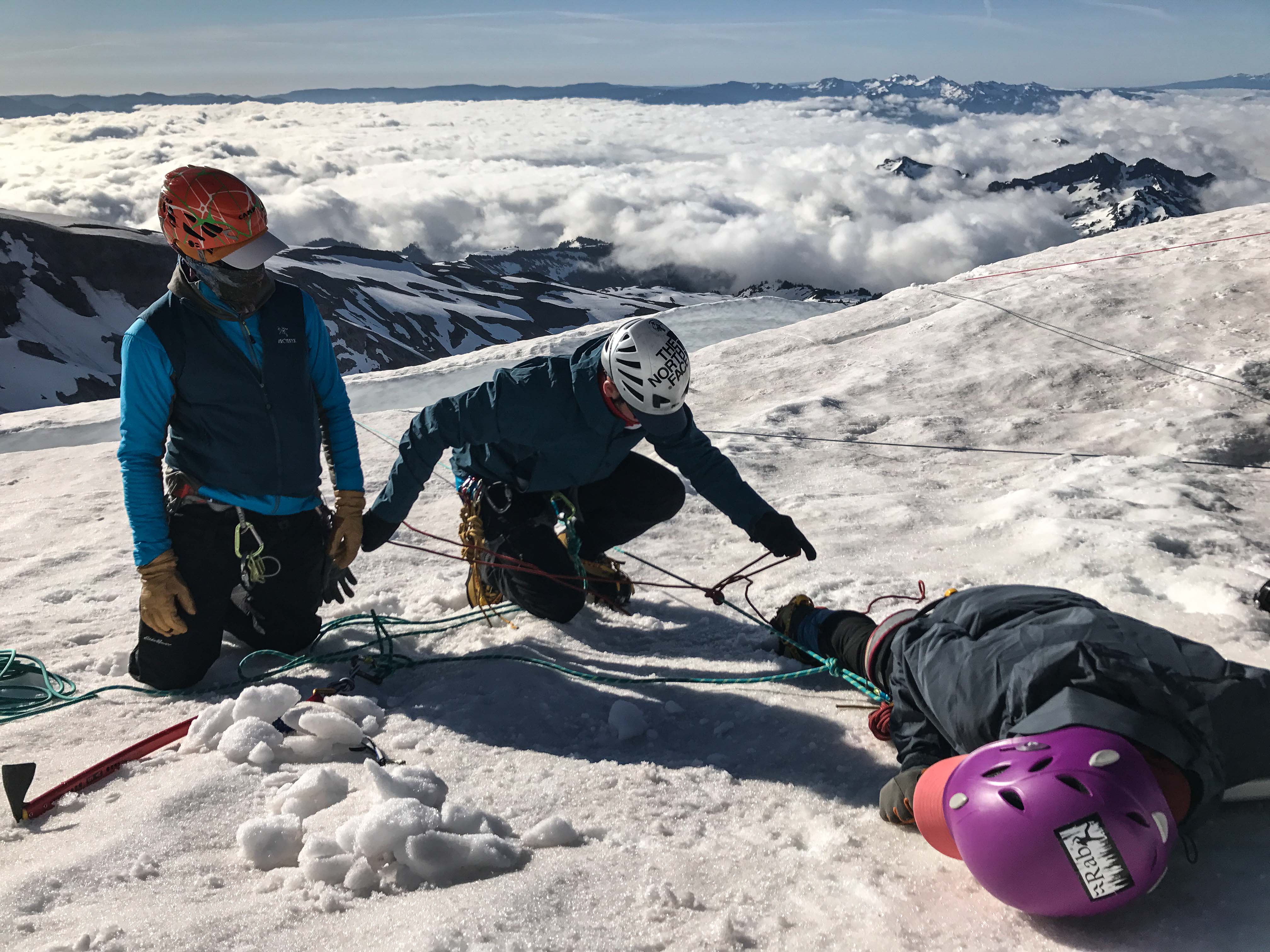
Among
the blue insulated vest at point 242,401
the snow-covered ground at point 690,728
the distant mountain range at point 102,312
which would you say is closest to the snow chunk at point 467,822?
the snow-covered ground at point 690,728

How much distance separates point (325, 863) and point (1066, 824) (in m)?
1.90

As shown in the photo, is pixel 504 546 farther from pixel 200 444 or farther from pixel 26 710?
pixel 26 710

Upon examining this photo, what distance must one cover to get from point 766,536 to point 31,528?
6380mm

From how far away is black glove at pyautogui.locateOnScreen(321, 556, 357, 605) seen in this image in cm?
464

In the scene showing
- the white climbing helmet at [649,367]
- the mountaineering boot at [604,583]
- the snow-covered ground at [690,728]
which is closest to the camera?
the snow-covered ground at [690,728]

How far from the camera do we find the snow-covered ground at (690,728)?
2.22m

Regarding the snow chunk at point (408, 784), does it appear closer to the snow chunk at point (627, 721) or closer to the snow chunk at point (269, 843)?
the snow chunk at point (269, 843)

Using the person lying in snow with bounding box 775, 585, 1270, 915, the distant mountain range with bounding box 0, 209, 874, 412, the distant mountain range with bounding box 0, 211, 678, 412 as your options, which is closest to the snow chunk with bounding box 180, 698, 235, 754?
the person lying in snow with bounding box 775, 585, 1270, 915

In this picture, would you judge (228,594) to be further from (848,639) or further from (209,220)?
(848,639)

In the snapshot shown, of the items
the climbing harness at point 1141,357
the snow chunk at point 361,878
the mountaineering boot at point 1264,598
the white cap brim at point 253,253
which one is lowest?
the snow chunk at point 361,878

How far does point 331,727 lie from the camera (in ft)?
10.7

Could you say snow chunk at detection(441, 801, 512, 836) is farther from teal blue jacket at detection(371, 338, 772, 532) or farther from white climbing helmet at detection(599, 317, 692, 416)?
white climbing helmet at detection(599, 317, 692, 416)

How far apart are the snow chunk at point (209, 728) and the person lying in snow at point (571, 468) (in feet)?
4.77

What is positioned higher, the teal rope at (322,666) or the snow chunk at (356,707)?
the snow chunk at (356,707)
